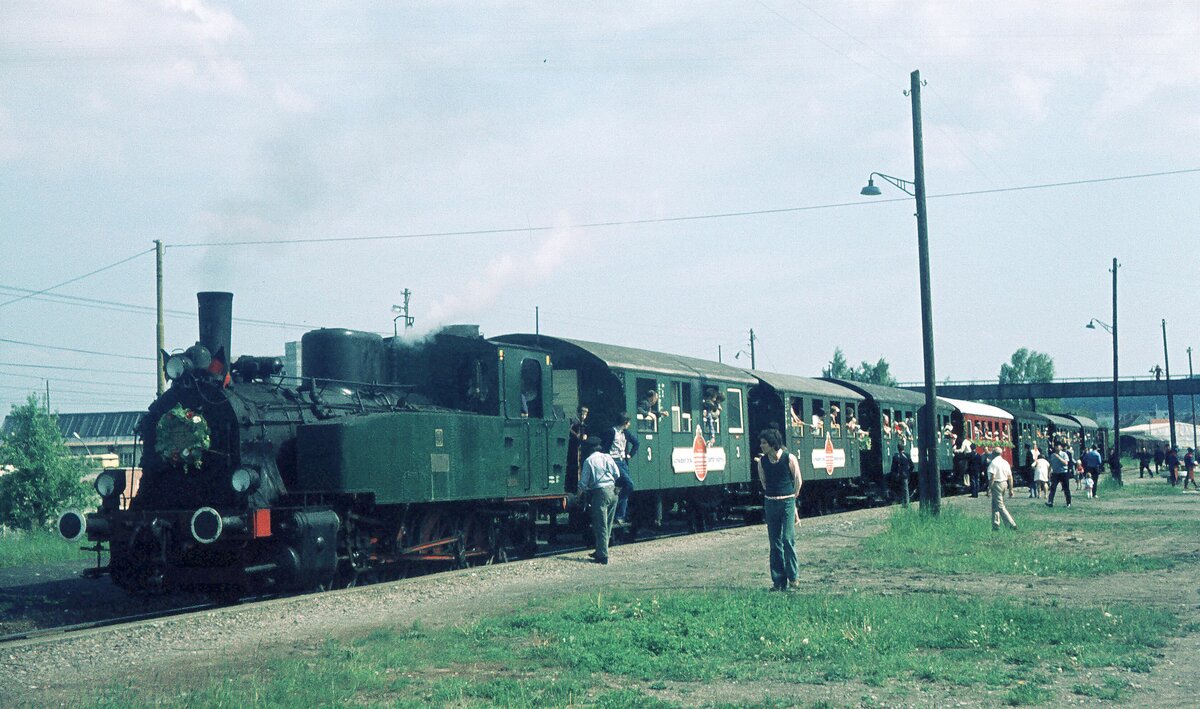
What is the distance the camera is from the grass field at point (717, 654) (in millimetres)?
7160

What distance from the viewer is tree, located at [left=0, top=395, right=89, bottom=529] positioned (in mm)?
26203

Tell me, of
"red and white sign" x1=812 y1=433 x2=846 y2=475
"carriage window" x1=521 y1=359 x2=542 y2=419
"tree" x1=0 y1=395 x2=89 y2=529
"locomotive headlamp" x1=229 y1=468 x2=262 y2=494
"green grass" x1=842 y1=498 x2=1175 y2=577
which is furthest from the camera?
"tree" x1=0 y1=395 x2=89 y2=529

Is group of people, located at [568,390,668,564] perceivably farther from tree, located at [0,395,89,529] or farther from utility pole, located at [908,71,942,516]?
tree, located at [0,395,89,529]

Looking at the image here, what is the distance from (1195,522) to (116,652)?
19.5 m

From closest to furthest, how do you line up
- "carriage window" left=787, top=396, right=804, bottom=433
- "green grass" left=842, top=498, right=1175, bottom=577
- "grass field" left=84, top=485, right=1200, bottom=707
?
"grass field" left=84, top=485, right=1200, bottom=707 < "green grass" left=842, top=498, right=1175, bottom=577 < "carriage window" left=787, top=396, right=804, bottom=433

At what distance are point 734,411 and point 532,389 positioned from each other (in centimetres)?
721

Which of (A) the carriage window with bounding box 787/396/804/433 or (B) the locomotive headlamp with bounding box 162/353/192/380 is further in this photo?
(A) the carriage window with bounding box 787/396/804/433

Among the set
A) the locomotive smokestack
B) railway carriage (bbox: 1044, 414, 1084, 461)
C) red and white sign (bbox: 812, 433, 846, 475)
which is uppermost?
the locomotive smokestack

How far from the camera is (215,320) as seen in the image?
13008 mm

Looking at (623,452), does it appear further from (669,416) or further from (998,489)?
(998,489)

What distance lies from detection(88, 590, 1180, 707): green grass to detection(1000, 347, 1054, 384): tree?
125 meters

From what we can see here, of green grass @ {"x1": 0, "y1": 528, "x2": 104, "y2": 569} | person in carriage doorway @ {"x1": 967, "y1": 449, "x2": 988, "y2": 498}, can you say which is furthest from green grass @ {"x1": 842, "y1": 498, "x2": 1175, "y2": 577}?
person in carriage doorway @ {"x1": 967, "y1": 449, "x2": 988, "y2": 498}

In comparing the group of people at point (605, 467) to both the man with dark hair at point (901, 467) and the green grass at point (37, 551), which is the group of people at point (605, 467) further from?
the man with dark hair at point (901, 467)

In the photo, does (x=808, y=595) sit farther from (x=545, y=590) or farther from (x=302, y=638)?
(x=302, y=638)
